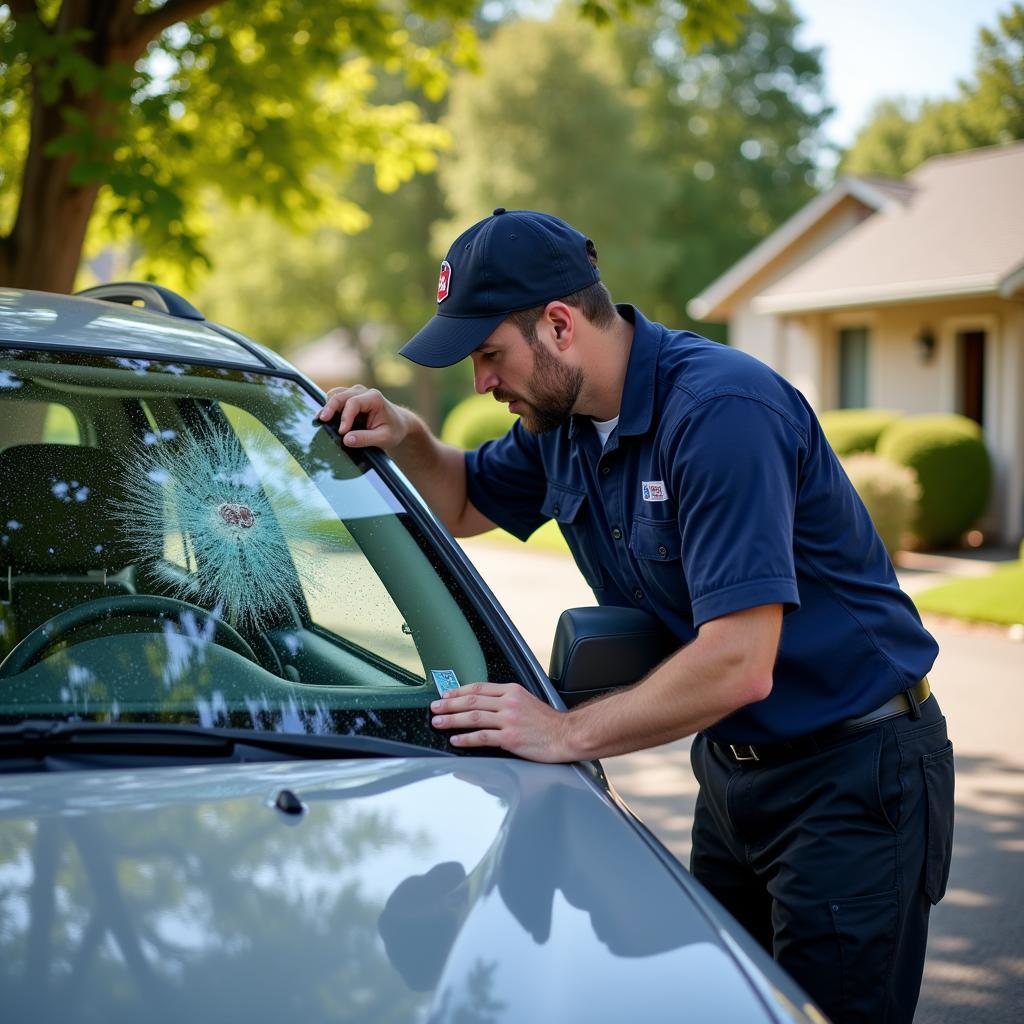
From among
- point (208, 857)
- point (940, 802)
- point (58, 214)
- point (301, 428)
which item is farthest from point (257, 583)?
point (58, 214)

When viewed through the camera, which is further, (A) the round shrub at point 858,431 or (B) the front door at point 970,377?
(B) the front door at point 970,377

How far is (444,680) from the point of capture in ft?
7.07

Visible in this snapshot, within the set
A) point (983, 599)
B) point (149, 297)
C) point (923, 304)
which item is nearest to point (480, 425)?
point (923, 304)

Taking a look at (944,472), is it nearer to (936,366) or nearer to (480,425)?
(936,366)

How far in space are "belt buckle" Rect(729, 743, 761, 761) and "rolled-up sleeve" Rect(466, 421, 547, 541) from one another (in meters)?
0.80

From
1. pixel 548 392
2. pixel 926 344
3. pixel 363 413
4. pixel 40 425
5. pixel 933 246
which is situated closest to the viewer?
pixel 548 392

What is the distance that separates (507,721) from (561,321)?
2.49 ft

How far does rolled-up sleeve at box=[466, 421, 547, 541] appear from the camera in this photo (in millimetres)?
2994

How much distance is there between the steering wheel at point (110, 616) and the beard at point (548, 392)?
2.20 ft

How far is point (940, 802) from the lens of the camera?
2.32 meters

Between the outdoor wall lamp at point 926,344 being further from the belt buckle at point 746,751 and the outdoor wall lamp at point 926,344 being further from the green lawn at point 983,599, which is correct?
the belt buckle at point 746,751

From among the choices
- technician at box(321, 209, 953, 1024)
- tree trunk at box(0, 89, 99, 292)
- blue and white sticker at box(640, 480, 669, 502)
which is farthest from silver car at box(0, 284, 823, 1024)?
tree trunk at box(0, 89, 99, 292)

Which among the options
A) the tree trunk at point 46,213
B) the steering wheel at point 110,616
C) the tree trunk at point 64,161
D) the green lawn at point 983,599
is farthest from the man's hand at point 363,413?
the green lawn at point 983,599

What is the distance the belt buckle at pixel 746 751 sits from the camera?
237 centimetres
